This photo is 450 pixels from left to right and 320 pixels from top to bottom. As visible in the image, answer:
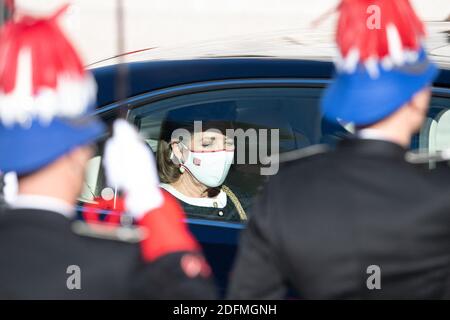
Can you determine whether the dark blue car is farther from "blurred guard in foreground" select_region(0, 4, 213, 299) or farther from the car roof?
"blurred guard in foreground" select_region(0, 4, 213, 299)

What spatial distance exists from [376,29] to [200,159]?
1306 millimetres

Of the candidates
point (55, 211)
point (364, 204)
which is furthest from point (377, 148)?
point (55, 211)

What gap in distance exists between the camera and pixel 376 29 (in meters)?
2.25

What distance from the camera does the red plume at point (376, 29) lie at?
2246mm

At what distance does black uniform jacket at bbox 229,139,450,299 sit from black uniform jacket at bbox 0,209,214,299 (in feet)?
0.76

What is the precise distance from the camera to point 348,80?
227 centimetres

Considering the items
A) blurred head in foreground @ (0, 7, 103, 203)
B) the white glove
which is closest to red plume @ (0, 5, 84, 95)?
blurred head in foreground @ (0, 7, 103, 203)

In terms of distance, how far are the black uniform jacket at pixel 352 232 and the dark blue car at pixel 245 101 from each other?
0.99 m

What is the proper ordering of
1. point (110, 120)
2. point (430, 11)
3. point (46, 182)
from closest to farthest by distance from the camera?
point (46, 182), point (110, 120), point (430, 11)
